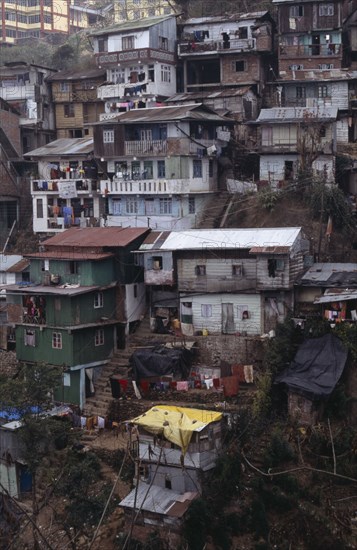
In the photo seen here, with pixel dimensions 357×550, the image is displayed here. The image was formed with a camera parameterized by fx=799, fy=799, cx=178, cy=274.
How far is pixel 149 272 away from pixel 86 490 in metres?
9.66

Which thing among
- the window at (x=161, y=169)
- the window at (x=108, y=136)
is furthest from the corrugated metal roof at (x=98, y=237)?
the window at (x=108, y=136)

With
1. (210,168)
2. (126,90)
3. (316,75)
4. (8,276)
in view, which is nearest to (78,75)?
(126,90)

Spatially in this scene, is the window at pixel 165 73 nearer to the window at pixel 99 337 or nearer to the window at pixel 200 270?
the window at pixel 200 270

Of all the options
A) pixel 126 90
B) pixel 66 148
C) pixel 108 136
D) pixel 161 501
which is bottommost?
pixel 161 501

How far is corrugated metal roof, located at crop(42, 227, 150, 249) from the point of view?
32.1 meters

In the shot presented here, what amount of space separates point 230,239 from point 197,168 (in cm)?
749

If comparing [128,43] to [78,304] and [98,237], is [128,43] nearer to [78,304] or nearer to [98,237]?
[98,237]

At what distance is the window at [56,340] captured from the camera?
30531mm

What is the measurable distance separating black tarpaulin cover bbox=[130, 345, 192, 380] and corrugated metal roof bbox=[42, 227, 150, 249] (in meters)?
4.78

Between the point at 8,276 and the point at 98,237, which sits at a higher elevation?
the point at 98,237

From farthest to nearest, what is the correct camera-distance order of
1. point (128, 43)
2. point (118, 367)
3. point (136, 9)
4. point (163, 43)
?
point (136, 9), point (163, 43), point (128, 43), point (118, 367)

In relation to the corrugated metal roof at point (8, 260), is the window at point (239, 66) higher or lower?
higher

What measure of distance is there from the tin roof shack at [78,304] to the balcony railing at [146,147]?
5.06 meters

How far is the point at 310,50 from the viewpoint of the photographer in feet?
137
